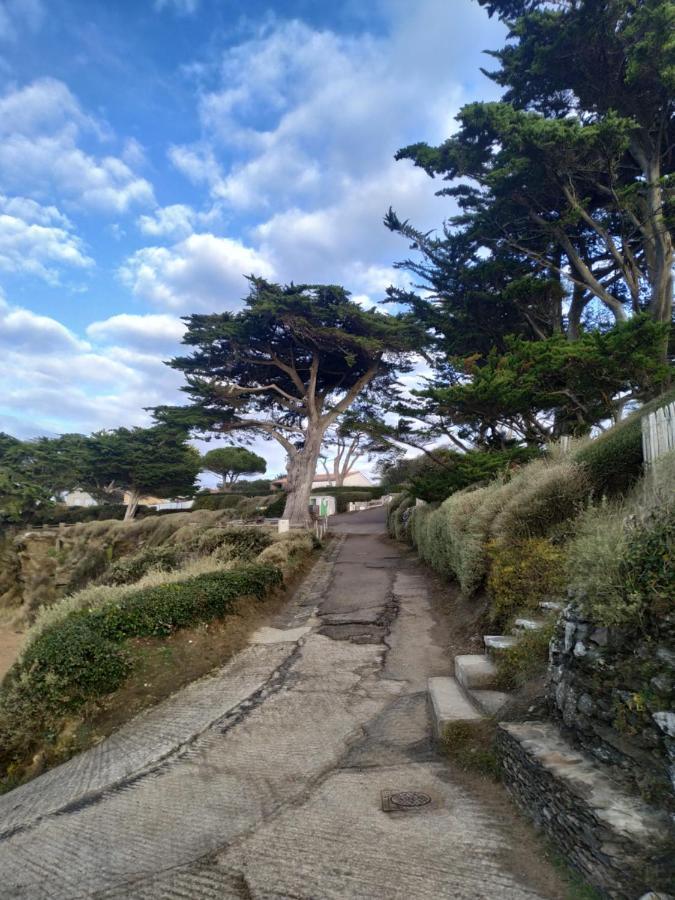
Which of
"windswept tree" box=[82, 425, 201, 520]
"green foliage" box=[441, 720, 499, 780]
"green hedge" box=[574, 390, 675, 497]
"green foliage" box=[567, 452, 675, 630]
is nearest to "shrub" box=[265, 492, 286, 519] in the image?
"windswept tree" box=[82, 425, 201, 520]

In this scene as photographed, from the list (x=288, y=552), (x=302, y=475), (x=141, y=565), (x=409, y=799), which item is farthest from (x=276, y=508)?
(x=409, y=799)

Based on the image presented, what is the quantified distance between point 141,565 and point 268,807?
378 inches

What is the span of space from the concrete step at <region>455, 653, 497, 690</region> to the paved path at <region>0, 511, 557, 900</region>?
473 millimetres

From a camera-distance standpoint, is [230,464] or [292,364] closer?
[292,364]

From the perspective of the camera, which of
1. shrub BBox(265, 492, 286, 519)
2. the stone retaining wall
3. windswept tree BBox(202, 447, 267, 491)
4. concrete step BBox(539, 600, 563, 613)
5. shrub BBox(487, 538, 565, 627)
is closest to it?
the stone retaining wall

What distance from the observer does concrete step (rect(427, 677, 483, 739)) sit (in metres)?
3.80

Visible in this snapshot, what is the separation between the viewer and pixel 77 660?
513 centimetres

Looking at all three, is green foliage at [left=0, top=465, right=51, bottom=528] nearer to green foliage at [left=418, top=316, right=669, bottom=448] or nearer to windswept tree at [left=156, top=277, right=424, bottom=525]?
windswept tree at [left=156, top=277, right=424, bottom=525]

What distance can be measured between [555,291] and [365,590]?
1049cm

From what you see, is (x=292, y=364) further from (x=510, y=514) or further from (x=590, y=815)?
(x=590, y=815)

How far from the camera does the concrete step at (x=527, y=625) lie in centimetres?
426

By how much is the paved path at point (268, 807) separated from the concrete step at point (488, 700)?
1.59ft

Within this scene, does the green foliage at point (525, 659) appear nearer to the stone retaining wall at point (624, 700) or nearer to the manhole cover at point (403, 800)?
the stone retaining wall at point (624, 700)

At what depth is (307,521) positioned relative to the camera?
2003 centimetres
